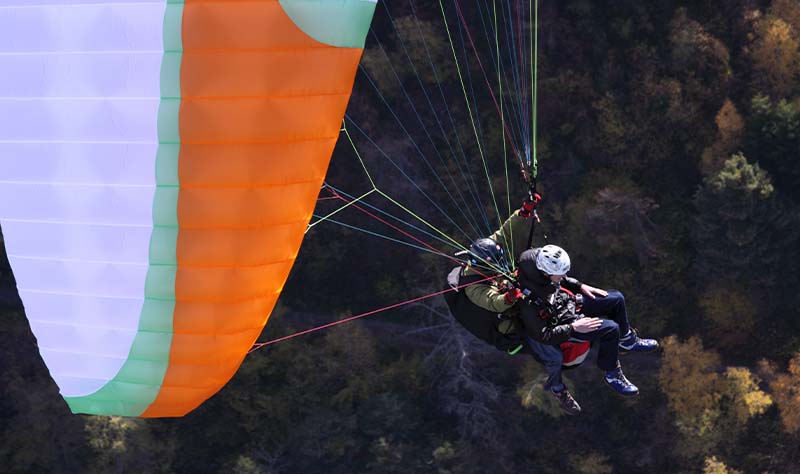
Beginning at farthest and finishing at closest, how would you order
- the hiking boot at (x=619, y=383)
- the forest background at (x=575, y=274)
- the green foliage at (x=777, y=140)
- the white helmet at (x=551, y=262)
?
1. the forest background at (x=575, y=274)
2. the green foliage at (x=777, y=140)
3. the hiking boot at (x=619, y=383)
4. the white helmet at (x=551, y=262)

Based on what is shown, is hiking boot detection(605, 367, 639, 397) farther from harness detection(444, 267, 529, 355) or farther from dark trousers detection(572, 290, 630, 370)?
harness detection(444, 267, 529, 355)

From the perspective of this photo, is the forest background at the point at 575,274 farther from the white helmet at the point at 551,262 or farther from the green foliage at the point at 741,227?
the white helmet at the point at 551,262

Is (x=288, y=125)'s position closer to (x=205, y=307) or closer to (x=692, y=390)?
(x=205, y=307)

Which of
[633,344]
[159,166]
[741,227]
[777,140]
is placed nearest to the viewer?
[159,166]

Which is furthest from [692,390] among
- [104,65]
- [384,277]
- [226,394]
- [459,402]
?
[104,65]

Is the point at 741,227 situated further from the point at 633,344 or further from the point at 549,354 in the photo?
the point at 549,354

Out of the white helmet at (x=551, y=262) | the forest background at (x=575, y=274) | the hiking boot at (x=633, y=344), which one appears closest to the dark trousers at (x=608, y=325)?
the hiking boot at (x=633, y=344)

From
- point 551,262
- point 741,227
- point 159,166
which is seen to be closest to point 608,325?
point 551,262
